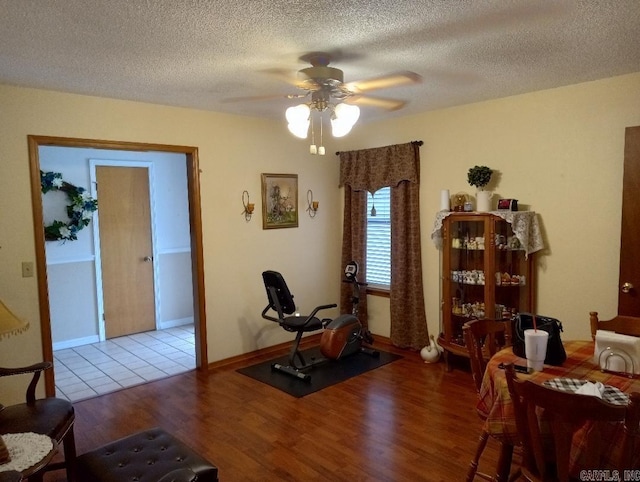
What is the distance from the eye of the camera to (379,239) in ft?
16.7

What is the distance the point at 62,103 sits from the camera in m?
3.40

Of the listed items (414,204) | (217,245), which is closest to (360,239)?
(414,204)

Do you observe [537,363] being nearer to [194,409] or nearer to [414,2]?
[414,2]

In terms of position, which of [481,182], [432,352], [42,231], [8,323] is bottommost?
[432,352]

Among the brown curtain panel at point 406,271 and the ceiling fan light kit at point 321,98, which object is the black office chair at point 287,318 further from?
the ceiling fan light kit at point 321,98

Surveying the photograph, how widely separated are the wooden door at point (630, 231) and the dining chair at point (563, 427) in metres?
1.85

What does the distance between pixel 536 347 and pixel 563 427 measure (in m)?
0.51

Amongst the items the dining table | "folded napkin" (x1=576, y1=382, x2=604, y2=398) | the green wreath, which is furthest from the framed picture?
"folded napkin" (x1=576, y1=382, x2=604, y2=398)

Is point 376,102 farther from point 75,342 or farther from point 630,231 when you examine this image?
point 75,342

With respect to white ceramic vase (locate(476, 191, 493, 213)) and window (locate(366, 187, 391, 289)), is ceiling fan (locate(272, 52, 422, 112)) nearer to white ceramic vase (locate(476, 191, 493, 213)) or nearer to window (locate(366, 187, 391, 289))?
white ceramic vase (locate(476, 191, 493, 213))

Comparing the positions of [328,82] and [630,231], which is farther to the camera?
[630,231]

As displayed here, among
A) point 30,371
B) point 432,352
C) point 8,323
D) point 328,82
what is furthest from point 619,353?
point 30,371

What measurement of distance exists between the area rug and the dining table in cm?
179

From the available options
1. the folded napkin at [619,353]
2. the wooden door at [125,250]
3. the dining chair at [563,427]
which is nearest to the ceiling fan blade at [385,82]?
the folded napkin at [619,353]
